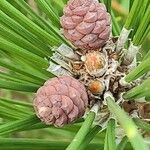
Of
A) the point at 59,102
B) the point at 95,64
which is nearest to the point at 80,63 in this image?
the point at 95,64

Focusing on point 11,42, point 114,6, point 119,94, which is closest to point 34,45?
point 11,42

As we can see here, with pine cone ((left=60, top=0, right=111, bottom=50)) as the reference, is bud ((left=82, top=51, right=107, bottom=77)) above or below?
below

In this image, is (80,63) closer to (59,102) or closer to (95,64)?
(95,64)

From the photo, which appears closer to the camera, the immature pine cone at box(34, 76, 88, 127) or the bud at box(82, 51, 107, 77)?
the immature pine cone at box(34, 76, 88, 127)

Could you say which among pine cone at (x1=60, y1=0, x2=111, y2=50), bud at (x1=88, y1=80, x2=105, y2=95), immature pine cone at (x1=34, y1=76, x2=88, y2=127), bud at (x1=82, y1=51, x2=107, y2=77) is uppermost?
pine cone at (x1=60, y1=0, x2=111, y2=50)

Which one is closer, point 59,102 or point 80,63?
point 59,102
